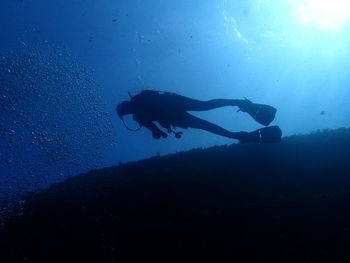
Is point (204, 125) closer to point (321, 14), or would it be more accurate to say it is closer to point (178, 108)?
point (178, 108)

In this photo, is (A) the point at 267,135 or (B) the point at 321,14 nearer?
(A) the point at 267,135

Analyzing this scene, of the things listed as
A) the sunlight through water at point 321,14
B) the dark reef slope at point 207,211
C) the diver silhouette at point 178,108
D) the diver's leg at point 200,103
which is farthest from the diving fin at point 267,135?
the sunlight through water at point 321,14

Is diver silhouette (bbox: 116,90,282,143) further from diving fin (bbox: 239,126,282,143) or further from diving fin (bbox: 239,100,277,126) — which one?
diving fin (bbox: 239,126,282,143)

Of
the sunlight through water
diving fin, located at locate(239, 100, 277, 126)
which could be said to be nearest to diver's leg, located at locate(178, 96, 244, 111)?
diving fin, located at locate(239, 100, 277, 126)

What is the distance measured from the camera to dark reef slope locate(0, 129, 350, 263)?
4.68 meters

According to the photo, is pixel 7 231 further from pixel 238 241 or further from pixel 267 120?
pixel 267 120

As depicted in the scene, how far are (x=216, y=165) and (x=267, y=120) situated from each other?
2.29 m

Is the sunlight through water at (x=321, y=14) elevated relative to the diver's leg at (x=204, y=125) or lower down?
elevated

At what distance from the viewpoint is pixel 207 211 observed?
550 cm

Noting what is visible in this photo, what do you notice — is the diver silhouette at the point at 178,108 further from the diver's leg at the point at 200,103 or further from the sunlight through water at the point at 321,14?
the sunlight through water at the point at 321,14

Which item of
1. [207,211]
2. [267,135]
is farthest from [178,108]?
[207,211]

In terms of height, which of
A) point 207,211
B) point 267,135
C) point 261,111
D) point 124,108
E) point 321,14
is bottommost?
point 207,211

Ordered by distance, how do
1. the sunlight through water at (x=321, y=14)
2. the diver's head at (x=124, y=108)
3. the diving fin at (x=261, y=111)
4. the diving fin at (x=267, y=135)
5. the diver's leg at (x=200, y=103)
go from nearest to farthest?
the diving fin at (x=267, y=135)
the diving fin at (x=261, y=111)
the diver's leg at (x=200, y=103)
the diver's head at (x=124, y=108)
the sunlight through water at (x=321, y=14)

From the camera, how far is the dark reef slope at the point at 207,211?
4675mm
